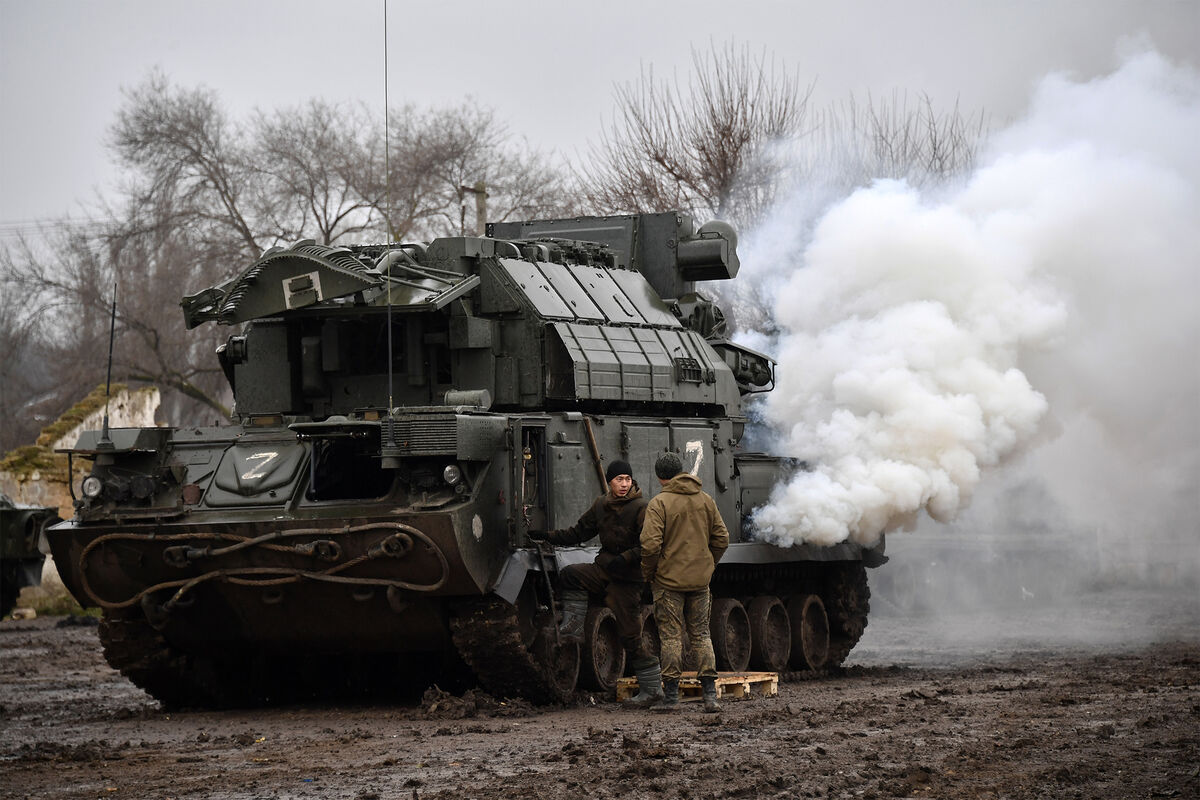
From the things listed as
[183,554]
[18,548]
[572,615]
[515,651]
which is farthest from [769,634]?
[18,548]

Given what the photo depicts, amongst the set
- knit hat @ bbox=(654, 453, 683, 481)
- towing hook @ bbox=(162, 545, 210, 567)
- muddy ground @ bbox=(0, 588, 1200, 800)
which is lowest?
muddy ground @ bbox=(0, 588, 1200, 800)

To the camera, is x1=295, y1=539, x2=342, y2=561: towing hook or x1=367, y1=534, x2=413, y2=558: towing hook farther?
x1=295, y1=539, x2=342, y2=561: towing hook

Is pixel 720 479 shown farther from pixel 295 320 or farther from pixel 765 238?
pixel 765 238

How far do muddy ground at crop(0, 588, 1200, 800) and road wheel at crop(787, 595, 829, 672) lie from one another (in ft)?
1.45

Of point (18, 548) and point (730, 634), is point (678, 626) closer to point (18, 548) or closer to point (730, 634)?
point (730, 634)

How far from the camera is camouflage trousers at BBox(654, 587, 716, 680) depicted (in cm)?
1277

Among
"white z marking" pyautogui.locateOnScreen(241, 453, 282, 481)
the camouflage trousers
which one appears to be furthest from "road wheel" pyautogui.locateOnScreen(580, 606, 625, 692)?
"white z marking" pyautogui.locateOnScreen(241, 453, 282, 481)

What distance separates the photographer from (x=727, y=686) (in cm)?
1405

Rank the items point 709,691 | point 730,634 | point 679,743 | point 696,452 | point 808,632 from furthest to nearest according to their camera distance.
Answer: point 808,632, point 730,634, point 696,452, point 709,691, point 679,743

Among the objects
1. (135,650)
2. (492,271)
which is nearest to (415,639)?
(135,650)

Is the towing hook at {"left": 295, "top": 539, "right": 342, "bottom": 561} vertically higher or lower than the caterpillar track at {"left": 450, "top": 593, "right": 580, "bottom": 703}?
higher

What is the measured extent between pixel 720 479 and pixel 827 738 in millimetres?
5439

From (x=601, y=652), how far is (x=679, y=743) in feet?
11.8

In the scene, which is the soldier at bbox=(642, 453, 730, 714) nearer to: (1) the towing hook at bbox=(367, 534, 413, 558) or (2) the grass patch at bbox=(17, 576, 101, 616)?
(1) the towing hook at bbox=(367, 534, 413, 558)
